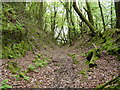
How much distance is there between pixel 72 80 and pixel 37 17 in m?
16.9

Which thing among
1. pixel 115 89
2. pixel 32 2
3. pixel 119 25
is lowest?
pixel 115 89

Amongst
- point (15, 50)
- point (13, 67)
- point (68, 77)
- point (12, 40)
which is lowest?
point (68, 77)

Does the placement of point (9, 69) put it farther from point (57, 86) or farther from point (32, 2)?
point (32, 2)

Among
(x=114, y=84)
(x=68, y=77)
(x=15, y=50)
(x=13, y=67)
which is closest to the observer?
(x=114, y=84)

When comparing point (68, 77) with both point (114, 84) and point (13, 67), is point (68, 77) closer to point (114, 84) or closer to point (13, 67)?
point (114, 84)

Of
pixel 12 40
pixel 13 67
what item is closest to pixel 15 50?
pixel 12 40

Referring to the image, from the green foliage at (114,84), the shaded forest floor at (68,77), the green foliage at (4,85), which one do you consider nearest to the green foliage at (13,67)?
the shaded forest floor at (68,77)

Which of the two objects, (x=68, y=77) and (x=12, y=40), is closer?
(x=68, y=77)

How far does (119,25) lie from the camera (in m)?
9.81

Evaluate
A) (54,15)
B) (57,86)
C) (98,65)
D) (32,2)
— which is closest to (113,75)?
(98,65)

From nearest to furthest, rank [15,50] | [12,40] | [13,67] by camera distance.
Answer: [13,67] < [15,50] < [12,40]

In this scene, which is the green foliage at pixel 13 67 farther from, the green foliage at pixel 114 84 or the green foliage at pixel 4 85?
the green foliage at pixel 114 84

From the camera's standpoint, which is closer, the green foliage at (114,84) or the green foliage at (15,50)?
the green foliage at (114,84)

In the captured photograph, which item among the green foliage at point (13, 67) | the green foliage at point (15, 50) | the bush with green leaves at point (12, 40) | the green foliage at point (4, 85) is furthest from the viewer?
the bush with green leaves at point (12, 40)
